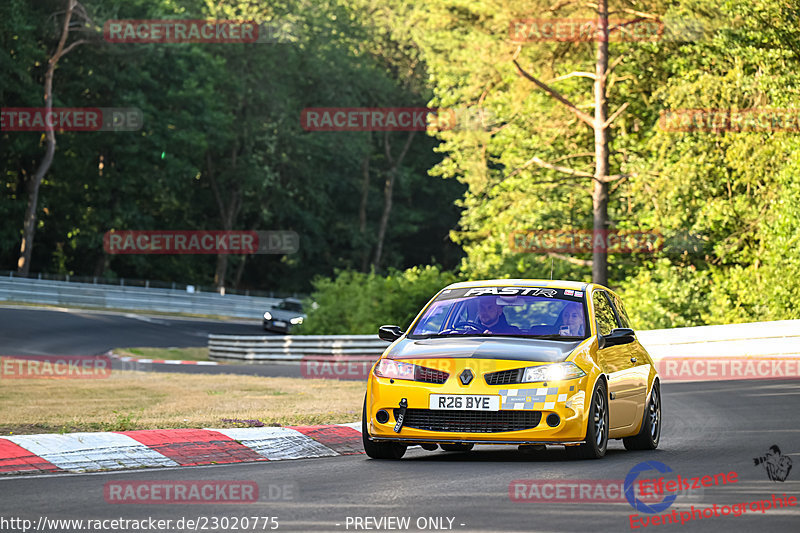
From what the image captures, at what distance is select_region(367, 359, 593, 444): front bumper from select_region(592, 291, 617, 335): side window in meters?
1.34

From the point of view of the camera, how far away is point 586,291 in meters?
11.9

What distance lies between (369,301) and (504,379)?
26.4m

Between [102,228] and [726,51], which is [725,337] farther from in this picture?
[102,228]

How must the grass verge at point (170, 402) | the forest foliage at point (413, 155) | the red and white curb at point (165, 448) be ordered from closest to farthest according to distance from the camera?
the red and white curb at point (165, 448), the grass verge at point (170, 402), the forest foliage at point (413, 155)

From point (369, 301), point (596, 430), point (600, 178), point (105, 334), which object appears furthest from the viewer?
point (105, 334)

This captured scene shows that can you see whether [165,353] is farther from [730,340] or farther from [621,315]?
[621,315]

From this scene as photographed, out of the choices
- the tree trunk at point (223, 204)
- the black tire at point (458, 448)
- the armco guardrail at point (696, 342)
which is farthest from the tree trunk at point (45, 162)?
the black tire at point (458, 448)

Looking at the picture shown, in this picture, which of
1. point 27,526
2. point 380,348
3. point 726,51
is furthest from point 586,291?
point 726,51

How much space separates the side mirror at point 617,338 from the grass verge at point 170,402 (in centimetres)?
356

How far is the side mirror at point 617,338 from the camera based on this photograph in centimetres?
1127

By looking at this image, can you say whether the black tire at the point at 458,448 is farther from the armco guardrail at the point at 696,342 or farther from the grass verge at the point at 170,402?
the armco guardrail at the point at 696,342

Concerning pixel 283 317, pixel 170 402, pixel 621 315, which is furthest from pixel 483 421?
pixel 283 317

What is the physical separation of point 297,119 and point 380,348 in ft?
157

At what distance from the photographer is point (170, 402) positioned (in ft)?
58.9
